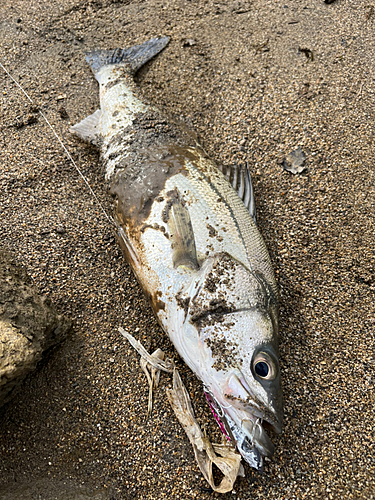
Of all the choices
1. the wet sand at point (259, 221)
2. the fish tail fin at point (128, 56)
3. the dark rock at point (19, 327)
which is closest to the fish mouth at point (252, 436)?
the wet sand at point (259, 221)

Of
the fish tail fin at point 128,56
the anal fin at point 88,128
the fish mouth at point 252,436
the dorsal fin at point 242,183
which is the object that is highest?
the fish tail fin at point 128,56

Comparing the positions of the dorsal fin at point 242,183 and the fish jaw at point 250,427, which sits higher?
the dorsal fin at point 242,183

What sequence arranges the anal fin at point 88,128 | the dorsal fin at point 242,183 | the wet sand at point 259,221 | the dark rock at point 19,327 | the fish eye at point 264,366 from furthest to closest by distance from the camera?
the anal fin at point 88,128, the dorsal fin at point 242,183, the wet sand at point 259,221, the fish eye at point 264,366, the dark rock at point 19,327

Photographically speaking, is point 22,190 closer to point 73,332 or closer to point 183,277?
point 73,332

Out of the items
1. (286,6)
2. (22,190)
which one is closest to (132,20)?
(286,6)

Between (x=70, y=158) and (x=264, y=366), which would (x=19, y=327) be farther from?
(x=70, y=158)

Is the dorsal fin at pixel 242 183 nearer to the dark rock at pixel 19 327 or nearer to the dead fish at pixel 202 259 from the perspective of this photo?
the dead fish at pixel 202 259
